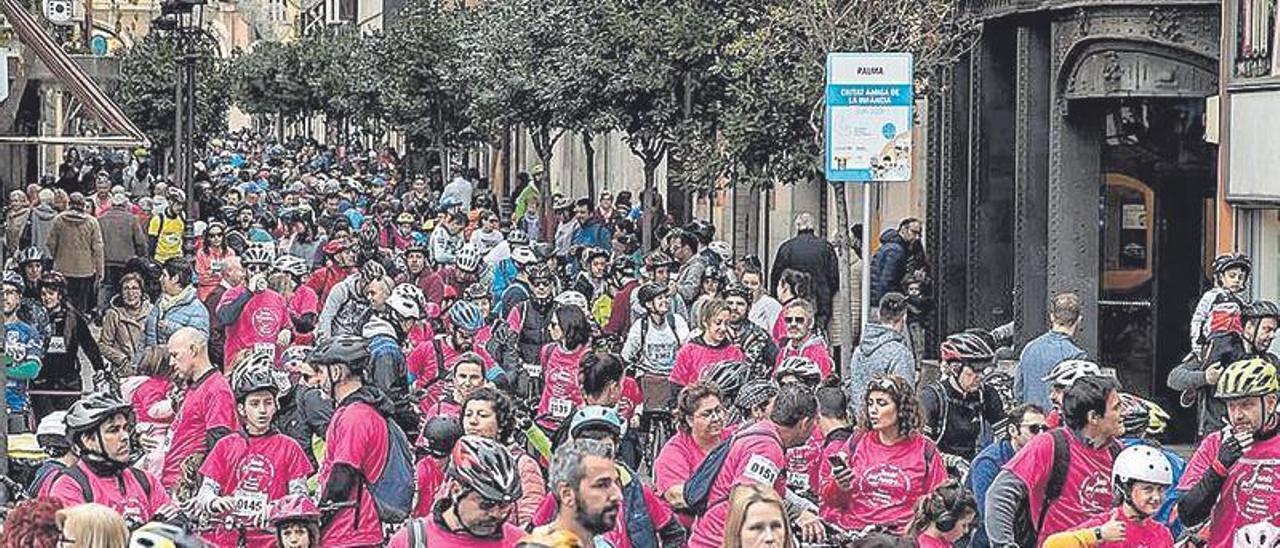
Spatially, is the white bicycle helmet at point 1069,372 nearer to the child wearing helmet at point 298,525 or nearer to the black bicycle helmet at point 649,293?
the child wearing helmet at point 298,525

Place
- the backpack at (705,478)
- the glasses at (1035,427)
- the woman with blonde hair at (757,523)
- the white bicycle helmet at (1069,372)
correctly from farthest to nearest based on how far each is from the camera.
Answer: the white bicycle helmet at (1069,372)
the glasses at (1035,427)
the backpack at (705,478)
the woman with blonde hair at (757,523)

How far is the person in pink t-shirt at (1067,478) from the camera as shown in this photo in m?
9.88

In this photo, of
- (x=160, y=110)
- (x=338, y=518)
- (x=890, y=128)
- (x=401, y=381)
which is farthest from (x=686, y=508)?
(x=160, y=110)

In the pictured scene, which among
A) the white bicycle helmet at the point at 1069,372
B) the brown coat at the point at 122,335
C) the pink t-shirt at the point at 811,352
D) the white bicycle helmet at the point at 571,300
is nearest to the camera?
the white bicycle helmet at the point at 1069,372

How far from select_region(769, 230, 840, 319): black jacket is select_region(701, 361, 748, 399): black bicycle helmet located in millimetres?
10953

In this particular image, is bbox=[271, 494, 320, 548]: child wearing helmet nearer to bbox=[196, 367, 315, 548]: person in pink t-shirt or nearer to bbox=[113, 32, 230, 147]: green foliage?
bbox=[196, 367, 315, 548]: person in pink t-shirt

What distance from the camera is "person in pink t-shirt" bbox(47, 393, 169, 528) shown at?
9562mm

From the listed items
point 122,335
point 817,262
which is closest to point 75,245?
point 122,335

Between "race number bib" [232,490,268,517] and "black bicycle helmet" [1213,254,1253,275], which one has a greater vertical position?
"black bicycle helmet" [1213,254,1253,275]

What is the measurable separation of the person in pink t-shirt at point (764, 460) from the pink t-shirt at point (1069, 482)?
0.85 m

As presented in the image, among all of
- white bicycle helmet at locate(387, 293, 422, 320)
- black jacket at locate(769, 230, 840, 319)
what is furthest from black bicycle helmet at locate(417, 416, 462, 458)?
black jacket at locate(769, 230, 840, 319)

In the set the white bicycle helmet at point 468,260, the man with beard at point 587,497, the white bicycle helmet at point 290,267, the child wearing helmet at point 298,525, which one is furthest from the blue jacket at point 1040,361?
the white bicycle helmet at point 468,260

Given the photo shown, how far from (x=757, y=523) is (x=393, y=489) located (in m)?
2.83

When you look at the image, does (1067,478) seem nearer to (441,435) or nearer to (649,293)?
(441,435)
